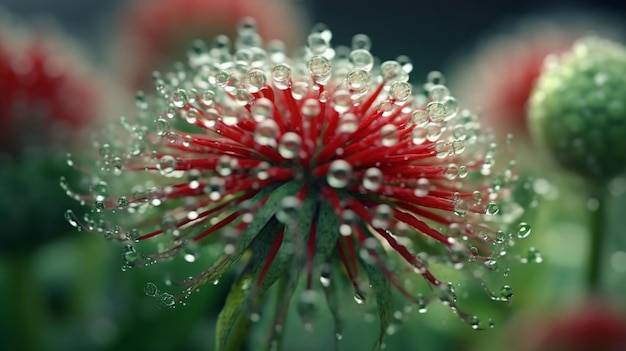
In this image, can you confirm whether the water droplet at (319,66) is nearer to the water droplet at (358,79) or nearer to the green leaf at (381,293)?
the water droplet at (358,79)

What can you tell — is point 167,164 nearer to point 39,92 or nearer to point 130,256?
point 130,256

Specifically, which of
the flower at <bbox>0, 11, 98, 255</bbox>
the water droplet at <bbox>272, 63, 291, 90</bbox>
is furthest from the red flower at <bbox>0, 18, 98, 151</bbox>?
the water droplet at <bbox>272, 63, 291, 90</bbox>

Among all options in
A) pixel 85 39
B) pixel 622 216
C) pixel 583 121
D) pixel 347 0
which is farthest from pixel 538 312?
pixel 347 0

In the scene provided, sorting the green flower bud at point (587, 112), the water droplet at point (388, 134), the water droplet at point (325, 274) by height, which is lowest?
the water droplet at point (325, 274)

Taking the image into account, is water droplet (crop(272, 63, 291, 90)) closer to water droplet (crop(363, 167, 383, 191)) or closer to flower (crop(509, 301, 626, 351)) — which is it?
water droplet (crop(363, 167, 383, 191))

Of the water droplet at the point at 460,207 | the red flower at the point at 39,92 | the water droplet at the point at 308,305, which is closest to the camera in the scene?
the water droplet at the point at 308,305

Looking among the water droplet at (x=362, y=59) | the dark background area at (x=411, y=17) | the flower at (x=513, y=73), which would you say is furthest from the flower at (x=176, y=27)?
the dark background area at (x=411, y=17)

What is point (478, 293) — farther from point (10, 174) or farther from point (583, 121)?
point (10, 174)
